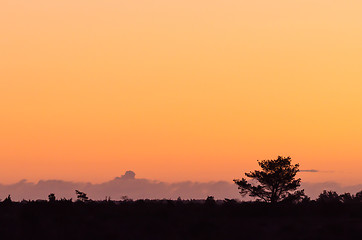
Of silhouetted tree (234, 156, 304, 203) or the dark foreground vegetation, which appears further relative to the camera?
silhouetted tree (234, 156, 304, 203)

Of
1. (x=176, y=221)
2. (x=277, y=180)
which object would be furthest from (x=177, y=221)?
(x=277, y=180)

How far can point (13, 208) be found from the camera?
2441 inches

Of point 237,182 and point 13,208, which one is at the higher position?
point 237,182

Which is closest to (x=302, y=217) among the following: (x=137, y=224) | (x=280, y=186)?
(x=137, y=224)

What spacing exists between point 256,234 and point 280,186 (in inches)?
1796

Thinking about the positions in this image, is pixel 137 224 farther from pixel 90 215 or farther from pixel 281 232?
pixel 281 232

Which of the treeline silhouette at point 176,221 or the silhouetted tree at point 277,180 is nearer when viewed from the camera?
the treeline silhouette at point 176,221

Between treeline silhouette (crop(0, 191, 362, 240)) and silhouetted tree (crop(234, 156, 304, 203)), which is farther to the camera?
silhouetted tree (crop(234, 156, 304, 203))

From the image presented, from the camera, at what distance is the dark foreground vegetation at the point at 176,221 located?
167ft

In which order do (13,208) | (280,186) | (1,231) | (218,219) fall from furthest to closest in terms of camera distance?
(280,186) < (13,208) < (218,219) < (1,231)

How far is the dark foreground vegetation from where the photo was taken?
51031 mm

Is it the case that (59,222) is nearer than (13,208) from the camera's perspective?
Yes

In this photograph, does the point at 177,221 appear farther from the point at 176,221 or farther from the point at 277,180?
the point at 277,180

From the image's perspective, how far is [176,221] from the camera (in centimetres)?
5519
